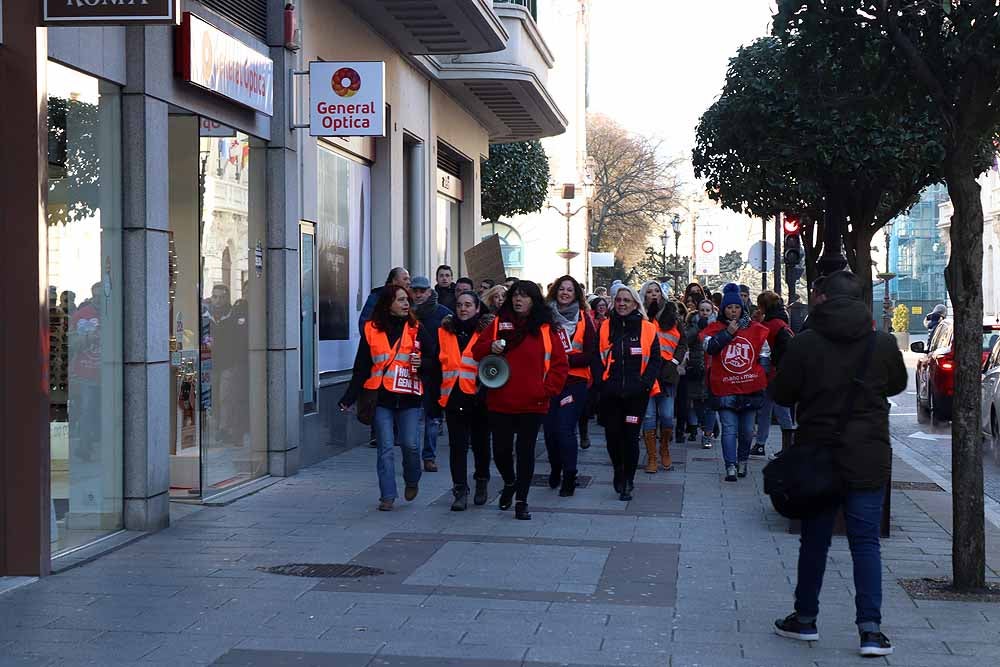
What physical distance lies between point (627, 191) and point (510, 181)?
40466mm

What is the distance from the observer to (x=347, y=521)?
415 inches

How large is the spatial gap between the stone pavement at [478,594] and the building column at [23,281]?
1.81 feet

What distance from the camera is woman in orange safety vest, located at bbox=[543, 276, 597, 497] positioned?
1212 cm

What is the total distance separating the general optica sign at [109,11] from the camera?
7.98m

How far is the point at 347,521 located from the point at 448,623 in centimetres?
359

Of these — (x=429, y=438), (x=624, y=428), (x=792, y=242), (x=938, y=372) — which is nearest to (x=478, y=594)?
(x=624, y=428)

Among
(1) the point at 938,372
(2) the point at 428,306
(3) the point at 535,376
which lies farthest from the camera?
(1) the point at 938,372

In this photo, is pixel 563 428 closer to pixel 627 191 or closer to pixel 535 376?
pixel 535 376

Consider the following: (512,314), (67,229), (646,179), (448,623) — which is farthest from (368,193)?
(646,179)

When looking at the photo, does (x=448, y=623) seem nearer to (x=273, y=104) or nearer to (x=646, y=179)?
(x=273, y=104)

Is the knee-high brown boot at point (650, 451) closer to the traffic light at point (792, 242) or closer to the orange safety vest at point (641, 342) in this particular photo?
the orange safety vest at point (641, 342)

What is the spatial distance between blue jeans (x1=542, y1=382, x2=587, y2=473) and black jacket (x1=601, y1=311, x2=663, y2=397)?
0.32 meters

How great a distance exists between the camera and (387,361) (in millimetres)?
10930

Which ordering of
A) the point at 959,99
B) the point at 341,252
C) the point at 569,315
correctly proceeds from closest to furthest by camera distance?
the point at 959,99, the point at 569,315, the point at 341,252
